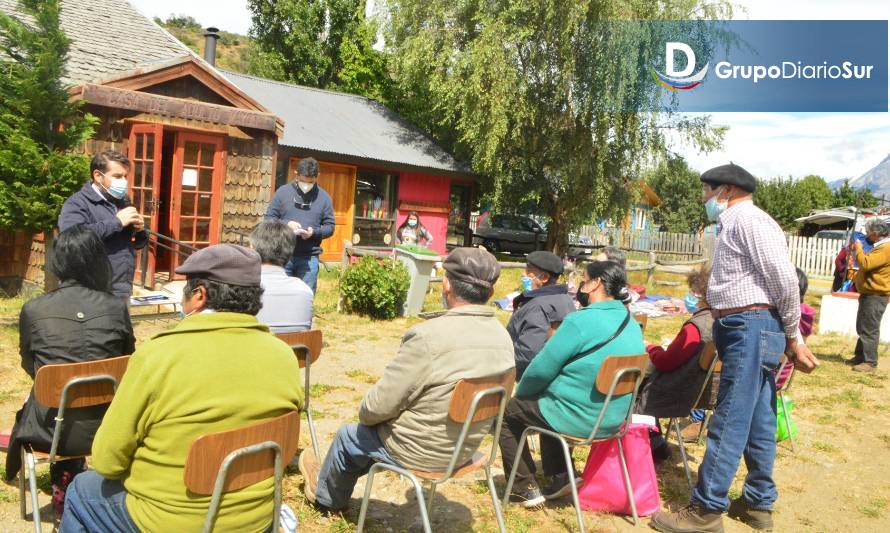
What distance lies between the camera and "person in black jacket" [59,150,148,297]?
4781 mm

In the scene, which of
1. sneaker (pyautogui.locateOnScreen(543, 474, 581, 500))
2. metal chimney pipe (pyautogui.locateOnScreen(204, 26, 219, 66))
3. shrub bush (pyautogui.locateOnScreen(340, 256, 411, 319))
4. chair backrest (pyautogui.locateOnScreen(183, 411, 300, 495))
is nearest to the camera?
chair backrest (pyautogui.locateOnScreen(183, 411, 300, 495))

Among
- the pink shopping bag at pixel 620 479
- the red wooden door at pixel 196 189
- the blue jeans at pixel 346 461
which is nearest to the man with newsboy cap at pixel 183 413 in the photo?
the blue jeans at pixel 346 461

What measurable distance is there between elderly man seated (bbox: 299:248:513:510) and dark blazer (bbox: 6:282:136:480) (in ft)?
3.74

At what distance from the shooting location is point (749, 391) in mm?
3771

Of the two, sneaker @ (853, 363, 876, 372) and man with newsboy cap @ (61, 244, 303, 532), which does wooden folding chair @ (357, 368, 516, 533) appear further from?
sneaker @ (853, 363, 876, 372)

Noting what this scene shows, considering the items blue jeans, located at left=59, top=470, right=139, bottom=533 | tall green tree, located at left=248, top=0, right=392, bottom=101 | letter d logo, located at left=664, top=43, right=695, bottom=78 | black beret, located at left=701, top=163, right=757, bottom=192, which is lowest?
blue jeans, located at left=59, top=470, right=139, bottom=533

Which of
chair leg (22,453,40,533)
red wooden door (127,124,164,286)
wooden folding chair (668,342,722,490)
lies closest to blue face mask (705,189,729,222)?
wooden folding chair (668,342,722,490)

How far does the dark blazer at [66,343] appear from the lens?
311 cm

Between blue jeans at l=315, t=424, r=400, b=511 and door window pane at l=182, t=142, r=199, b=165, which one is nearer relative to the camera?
blue jeans at l=315, t=424, r=400, b=511

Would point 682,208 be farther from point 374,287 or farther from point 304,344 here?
point 304,344

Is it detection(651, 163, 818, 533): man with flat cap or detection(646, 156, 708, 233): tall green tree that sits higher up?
detection(646, 156, 708, 233): tall green tree

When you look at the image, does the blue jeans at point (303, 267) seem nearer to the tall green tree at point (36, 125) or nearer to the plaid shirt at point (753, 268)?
the tall green tree at point (36, 125)

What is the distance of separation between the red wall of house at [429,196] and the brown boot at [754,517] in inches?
595

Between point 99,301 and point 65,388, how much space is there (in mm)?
491
